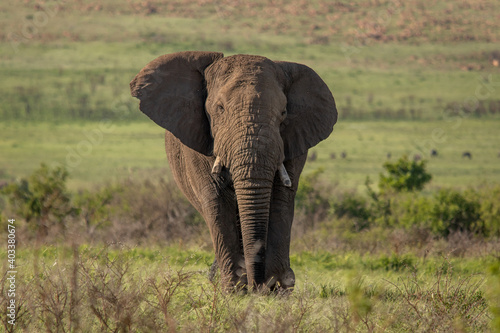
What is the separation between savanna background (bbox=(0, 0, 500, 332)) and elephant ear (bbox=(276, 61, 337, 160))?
4.91 ft

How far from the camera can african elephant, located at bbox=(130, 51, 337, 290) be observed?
782 centimetres

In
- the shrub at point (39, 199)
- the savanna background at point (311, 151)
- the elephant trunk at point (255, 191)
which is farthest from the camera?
the shrub at point (39, 199)

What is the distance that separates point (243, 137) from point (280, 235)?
45.8 inches

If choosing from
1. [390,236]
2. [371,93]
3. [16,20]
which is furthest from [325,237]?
[16,20]

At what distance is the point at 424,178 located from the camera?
28.5m

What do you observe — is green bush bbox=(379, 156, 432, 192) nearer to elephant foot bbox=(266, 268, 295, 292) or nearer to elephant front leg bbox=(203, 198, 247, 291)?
elephant foot bbox=(266, 268, 295, 292)

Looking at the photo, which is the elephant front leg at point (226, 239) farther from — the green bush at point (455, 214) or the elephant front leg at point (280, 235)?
the green bush at point (455, 214)

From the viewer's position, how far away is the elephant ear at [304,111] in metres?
8.51

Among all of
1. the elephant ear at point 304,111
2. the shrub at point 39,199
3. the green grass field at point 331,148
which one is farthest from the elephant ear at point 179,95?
the green grass field at point 331,148

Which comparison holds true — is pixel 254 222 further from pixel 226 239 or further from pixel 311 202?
pixel 311 202

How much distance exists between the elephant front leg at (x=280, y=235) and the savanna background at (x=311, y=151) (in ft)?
1.33

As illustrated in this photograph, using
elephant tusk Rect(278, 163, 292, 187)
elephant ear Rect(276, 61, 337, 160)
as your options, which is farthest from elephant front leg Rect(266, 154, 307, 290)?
elephant ear Rect(276, 61, 337, 160)

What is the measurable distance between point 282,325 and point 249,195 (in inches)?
89.3

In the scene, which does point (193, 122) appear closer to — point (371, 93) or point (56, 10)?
point (371, 93)
